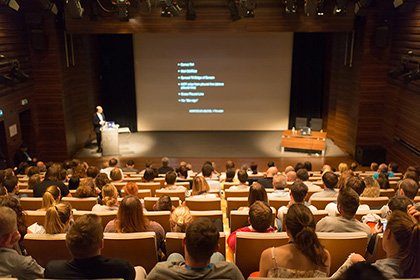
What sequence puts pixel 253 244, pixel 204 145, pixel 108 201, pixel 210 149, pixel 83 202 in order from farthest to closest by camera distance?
pixel 204 145, pixel 210 149, pixel 83 202, pixel 108 201, pixel 253 244

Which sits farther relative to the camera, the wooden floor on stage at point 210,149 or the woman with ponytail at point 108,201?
the wooden floor on stage at point 210,149

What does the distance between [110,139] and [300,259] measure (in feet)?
29.5

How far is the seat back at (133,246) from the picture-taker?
323 centimetres

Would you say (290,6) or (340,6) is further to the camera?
(290,6)

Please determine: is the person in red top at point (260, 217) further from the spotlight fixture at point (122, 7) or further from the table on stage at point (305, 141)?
the table on stage at point (305, 141)

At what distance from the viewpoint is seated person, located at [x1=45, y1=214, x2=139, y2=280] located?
2.42 meters

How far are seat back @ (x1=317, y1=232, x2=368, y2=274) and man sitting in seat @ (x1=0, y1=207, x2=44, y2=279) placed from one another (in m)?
1.98

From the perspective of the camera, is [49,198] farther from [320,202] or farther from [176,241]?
[320,202]

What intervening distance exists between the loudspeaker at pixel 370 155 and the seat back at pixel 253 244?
7958mm

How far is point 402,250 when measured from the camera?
2.43m

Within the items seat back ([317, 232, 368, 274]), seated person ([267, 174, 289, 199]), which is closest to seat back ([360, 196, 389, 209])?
seated person ([267, 174, 289, 199])

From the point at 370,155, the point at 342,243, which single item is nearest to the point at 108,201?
the point at 342,243

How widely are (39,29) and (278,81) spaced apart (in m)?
6.91

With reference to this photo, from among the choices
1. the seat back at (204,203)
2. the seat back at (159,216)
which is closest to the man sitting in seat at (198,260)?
the seat back at (159,216)
